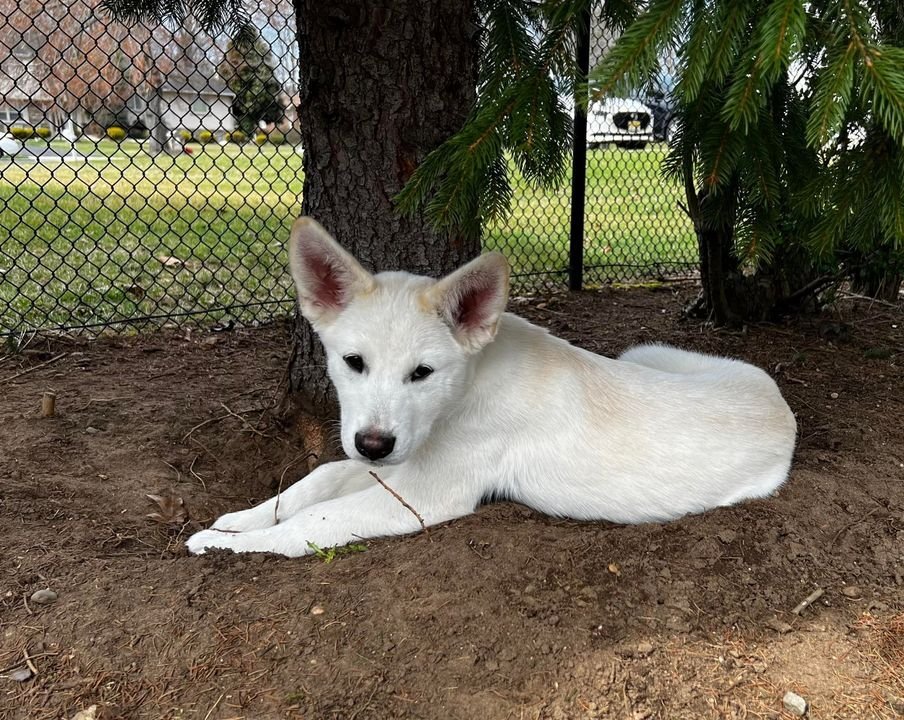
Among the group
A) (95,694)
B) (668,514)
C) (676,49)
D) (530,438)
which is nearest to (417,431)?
(530,438)

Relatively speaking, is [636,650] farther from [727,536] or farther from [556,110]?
[556,110]

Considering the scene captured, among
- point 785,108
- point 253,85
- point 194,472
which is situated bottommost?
point 194,472

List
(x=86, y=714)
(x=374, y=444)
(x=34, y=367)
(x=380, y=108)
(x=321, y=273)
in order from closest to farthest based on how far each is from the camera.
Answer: (x=86, y=714) < (x=374, y=444) < (x=321, y=273) < (x=380, y=108) < (x=34, y=367)

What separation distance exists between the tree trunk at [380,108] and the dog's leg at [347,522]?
1151mm

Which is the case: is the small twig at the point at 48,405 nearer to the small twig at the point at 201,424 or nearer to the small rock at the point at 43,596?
the small twig at the point at 201,424

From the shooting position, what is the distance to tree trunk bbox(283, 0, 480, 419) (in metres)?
3.45

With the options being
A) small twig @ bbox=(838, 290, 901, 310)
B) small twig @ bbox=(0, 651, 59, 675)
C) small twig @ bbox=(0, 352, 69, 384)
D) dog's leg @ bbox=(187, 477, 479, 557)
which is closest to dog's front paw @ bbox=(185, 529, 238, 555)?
dog's leg @ bbox=(187, 477, 479, 557)

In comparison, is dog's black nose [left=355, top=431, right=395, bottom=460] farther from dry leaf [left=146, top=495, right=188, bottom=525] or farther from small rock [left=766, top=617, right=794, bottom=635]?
small rock [left=766, top=617, right=794, bottom=635]

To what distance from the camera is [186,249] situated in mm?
8383

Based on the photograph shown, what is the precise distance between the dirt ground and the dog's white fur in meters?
0.12

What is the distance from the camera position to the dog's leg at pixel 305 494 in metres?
3.32

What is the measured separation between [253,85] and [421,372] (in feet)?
25.7

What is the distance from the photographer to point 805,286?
19.5 ft

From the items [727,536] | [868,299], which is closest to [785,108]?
[727,536]
